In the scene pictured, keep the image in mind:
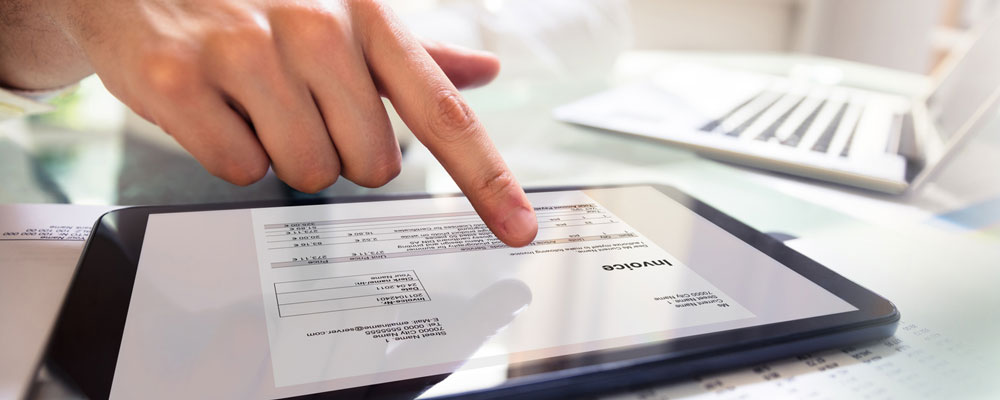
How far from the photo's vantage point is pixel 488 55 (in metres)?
0.55

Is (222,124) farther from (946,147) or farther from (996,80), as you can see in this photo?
(996,80)

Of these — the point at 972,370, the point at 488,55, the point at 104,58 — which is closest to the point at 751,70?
the point at 488,55

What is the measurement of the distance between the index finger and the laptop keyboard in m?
0.37

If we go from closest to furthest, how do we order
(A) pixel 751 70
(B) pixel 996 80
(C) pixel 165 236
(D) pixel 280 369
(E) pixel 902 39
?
(D) pixel 280 369 → (C) pixel 165 236 → (B) pixel 996 80 → (A) pixel 751 70 → (E) pixel 902 39

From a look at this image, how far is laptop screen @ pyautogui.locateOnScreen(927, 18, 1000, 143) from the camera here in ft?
2.23

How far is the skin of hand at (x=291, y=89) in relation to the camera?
0.34 metres

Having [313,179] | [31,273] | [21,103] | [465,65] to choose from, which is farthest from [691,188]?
[21,103]

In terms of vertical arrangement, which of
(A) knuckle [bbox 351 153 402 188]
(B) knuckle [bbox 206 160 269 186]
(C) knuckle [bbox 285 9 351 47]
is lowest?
(B) knuckle [bbox 206 160 269 186]

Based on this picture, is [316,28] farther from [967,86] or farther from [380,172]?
[967,86]

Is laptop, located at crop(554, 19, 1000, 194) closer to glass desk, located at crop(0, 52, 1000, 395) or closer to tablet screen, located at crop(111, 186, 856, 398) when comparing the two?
glass desk, located at crop(0, 52, 1000, 395)

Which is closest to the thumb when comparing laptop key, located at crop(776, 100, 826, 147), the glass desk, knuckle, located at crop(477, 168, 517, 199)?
the glass desk

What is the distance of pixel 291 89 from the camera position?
1.15 ft

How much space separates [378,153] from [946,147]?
1.64 ft

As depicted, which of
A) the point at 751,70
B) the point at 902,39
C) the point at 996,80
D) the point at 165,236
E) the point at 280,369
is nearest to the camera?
the point at 280,369
